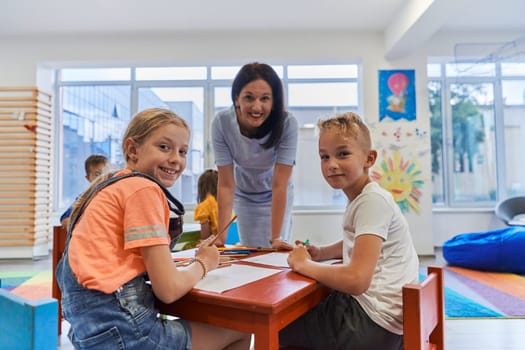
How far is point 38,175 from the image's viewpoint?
14.0 feet

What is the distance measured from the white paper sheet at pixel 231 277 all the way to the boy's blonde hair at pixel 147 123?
0.39 metres

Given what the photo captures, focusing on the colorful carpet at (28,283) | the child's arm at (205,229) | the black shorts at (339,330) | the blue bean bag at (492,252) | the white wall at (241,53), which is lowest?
the colorful carpet at (28,283)

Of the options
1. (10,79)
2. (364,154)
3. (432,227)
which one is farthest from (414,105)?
(10,79)

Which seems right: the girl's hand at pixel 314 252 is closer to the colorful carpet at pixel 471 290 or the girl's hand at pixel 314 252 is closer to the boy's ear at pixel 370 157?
the boy's ear at pixel 370 157

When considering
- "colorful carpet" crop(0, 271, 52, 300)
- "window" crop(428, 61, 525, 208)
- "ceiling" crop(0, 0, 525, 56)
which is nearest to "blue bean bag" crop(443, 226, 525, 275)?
"window" crop(428, 61, 525, 208)

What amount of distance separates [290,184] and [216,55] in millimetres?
3072

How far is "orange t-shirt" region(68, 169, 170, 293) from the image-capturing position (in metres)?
0.73

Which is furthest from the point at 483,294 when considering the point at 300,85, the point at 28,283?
the point at 28,283

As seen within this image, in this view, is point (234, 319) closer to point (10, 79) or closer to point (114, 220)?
point (114, 220)

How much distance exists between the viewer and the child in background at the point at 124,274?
726 millimetres

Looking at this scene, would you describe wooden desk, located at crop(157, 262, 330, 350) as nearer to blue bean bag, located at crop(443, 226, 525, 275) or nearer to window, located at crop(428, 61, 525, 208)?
blue bean bag, located at crop(443, 226, 525, 275)

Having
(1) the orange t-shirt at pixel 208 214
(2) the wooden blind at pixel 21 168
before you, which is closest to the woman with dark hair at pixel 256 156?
(1) the orange t-shirt at pixel 208 214

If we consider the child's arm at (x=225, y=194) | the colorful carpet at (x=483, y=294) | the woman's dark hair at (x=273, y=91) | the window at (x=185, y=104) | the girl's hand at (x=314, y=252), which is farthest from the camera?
the window at (x=185, y=104)

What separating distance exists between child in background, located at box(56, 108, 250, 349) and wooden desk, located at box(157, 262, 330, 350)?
4 centimetres
